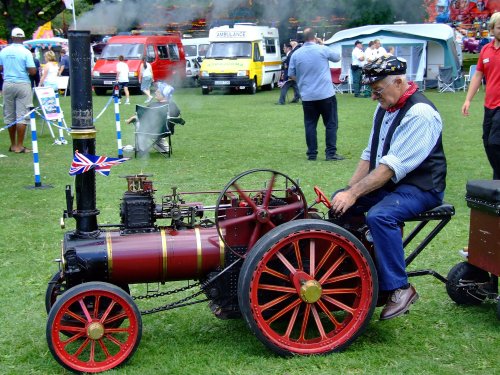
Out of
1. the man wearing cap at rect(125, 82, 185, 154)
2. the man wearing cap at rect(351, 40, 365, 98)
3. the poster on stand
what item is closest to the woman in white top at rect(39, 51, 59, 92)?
the poster on stand

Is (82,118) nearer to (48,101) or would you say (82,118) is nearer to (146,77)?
(48,101)

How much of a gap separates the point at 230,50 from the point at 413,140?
22432 millimetres

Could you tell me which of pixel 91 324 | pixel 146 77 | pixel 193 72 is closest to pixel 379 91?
pixel 91 324

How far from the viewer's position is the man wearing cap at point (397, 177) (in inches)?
164

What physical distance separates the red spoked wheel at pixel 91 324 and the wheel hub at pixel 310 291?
3.08 ft

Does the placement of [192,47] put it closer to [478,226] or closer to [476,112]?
[476,112]

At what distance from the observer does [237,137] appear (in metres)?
14.2

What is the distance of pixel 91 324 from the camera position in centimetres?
394

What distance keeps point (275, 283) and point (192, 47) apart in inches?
1095

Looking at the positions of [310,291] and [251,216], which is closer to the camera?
[310,291]

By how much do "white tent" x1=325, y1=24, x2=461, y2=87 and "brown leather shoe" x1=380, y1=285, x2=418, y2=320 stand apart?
2198 cm

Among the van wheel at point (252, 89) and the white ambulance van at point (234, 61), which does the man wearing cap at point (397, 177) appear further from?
the van wheel at point (252, 89)

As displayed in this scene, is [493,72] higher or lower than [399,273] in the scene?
higher

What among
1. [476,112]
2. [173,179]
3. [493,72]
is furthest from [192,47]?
[493,72]
